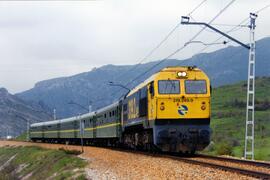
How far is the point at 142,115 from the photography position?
105 ft

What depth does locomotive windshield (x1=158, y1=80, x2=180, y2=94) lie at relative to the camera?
28.9m

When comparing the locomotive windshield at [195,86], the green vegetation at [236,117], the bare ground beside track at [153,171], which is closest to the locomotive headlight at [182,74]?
the locomotive windshield at [195,86]

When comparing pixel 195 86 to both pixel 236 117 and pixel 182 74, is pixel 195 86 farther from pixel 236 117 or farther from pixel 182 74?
pixel 236 117

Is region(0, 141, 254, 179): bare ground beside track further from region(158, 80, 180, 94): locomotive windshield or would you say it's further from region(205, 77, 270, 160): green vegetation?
region(205, 77, 270, 160): green vegetation

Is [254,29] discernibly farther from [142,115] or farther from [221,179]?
[221,179]

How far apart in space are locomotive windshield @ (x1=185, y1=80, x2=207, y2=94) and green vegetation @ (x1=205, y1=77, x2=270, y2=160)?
21.0ft

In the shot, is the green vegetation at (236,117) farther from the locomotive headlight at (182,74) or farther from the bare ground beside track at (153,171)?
the bare ground beside track at (153,171)

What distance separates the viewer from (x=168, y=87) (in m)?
29.0

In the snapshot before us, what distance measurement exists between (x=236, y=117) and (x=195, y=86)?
67332 mm

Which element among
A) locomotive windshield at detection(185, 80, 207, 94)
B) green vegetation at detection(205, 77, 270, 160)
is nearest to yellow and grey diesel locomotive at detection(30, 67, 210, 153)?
locomotive windshield at detection(185, 80, 207, 94)

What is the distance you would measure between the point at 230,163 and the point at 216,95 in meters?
113

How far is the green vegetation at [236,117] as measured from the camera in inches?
2048

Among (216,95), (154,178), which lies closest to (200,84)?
(154,178)

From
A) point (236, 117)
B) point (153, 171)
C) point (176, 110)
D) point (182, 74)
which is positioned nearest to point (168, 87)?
point (182, 74)
